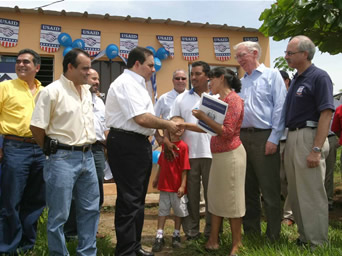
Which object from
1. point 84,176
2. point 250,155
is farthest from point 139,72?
point 250,155

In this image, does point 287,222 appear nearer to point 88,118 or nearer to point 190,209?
point 190,209

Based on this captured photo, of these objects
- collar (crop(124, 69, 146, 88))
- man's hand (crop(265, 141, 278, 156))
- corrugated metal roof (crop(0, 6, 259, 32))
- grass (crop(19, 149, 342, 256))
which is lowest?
grass (crop(19, 149, 342, 256))

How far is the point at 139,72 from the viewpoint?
3578 mm

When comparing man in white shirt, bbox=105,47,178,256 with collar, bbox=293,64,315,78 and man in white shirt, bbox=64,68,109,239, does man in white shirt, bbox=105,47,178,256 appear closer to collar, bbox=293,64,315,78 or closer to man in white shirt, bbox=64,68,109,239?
man in white shirt, bbox=64,68,109,239

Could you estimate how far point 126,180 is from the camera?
334 cm

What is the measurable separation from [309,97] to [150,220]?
136 inches

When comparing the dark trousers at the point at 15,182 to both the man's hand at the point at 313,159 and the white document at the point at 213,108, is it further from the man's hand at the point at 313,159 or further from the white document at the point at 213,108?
the man's hand at the point at 313,159

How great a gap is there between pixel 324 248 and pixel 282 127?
128 centimetres

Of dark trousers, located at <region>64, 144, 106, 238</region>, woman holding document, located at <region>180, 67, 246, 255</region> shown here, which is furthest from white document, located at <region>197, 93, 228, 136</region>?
dark trousers, located at <region>64, 144, 106, 238</region>

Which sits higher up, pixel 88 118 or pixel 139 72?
pixel 139 72

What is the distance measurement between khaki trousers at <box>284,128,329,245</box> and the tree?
194cm

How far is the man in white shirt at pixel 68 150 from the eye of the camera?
282 cm

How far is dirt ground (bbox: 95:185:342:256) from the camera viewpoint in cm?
443

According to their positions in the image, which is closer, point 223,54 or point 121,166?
point 121,166
